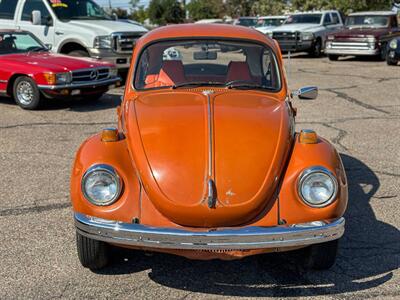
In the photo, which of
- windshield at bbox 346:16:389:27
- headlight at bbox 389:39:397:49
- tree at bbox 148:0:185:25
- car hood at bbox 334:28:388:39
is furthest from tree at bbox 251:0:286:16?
headlight at bbox 389:39:397:49

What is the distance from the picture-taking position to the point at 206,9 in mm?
64125

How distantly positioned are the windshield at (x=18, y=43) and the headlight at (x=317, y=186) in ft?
27.5

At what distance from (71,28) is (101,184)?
9.74m

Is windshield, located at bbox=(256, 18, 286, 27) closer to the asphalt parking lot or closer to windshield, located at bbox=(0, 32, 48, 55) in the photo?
windshield, located at bbox=(0, 32, 48, 55)

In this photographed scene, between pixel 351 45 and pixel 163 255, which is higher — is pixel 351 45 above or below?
above

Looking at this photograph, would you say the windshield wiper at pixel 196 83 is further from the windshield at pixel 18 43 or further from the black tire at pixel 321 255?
the windshield at pixel 18 43

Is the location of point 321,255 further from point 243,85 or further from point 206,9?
point 206,9

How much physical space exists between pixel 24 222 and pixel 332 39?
17.4 meters

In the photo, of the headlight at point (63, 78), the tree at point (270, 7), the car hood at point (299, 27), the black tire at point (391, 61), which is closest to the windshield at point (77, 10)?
the headlight at point (63, 78)

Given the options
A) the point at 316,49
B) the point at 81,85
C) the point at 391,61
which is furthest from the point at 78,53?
the point at 316,49

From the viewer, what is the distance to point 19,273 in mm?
4008

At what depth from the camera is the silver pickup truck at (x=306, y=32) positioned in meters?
21.5

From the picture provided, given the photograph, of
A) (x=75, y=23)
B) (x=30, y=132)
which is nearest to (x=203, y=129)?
(x=30, y=132)

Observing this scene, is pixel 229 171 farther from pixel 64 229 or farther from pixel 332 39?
pixel 332 39
